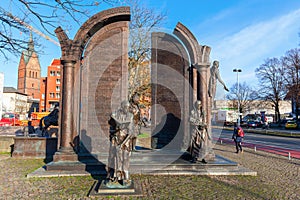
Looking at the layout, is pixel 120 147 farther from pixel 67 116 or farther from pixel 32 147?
pixel 32 147

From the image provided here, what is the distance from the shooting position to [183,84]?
32.8 feet

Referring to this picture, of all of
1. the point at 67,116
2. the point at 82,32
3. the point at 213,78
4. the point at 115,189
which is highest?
the point at 82,32

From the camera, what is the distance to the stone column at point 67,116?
7.70 metres

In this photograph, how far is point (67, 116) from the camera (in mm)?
7922

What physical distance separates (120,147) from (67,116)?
3.44 metres

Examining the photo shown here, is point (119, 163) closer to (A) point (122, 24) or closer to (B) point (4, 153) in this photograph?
(A) point (122, 24)

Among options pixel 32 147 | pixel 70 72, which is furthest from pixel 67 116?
pixel 32 147

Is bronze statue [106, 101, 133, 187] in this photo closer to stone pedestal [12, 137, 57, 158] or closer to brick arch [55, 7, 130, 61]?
brick arch [55, 7, 130, 61]

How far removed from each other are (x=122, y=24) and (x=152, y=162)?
649 cm

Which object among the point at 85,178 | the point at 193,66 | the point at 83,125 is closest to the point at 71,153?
the point at 85,178

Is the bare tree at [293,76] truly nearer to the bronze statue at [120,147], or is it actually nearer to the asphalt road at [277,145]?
the asphalt road at [277,145]

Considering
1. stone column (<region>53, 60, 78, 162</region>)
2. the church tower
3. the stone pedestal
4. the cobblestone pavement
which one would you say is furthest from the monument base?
the church tower

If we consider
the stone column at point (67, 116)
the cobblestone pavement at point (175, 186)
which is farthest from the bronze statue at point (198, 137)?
the stone column at point (67, 116)

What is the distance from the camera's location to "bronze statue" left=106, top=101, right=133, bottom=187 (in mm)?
5328
